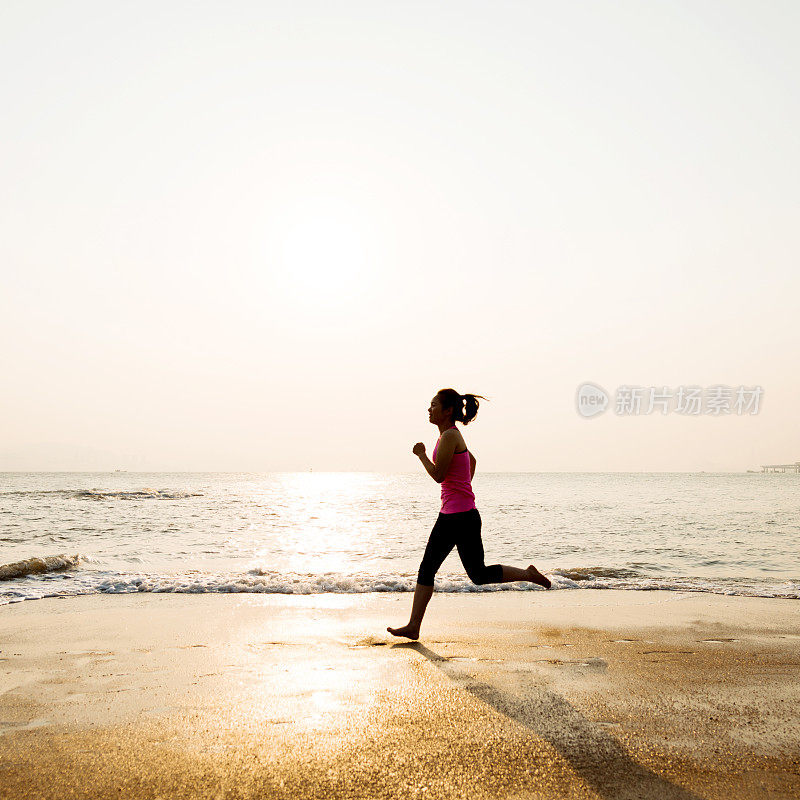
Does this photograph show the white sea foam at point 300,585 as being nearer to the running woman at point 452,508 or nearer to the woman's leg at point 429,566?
the woman's leg at point 429,566

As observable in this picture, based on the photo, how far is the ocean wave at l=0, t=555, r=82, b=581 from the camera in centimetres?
945

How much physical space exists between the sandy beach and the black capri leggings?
601mm

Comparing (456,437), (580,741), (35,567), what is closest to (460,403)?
(456,437)

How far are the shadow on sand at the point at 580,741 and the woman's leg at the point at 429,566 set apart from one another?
105 centimetres

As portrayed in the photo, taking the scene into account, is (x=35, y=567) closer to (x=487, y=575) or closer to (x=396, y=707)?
(x=487, y=575)

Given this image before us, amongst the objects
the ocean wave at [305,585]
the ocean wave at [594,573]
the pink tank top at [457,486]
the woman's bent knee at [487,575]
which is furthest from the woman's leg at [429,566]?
the ocean wave at [594,573]

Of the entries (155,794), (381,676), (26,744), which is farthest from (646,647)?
(26,744)

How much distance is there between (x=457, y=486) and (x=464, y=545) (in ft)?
1.62

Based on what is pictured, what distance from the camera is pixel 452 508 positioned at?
210 inches

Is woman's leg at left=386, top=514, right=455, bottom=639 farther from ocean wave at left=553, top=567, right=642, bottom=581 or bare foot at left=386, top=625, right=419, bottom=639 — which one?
ocean wave at left=553, top=567, right=642, bottom=581

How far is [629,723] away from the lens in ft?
11.3

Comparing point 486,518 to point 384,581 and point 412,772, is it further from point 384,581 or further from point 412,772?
point 412,772

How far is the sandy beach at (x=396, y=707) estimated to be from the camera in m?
2.78

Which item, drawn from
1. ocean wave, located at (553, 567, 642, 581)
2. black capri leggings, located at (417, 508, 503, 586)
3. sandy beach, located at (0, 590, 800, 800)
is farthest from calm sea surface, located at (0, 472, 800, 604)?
black capri leggings, located at (417, 508, 503, 586)
